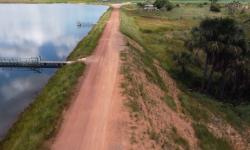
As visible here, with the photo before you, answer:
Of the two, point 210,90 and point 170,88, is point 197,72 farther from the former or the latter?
point 170,88

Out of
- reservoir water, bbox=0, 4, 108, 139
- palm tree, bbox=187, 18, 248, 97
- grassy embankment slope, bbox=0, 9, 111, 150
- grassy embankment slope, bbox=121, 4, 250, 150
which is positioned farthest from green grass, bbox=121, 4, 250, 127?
reservoir water, bbox=0, 4, 108, 139

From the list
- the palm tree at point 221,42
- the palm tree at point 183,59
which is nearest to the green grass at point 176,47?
the palm tree at point 183,59

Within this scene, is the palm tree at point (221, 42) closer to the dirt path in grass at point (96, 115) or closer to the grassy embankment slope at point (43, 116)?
the dirt path in grass at point (96, 115)

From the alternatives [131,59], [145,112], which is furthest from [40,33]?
[145,112]

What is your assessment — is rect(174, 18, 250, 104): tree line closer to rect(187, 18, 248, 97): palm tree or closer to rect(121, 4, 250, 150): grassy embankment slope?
rect(187, 18, 248, 97): palm tree

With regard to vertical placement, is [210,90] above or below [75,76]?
below

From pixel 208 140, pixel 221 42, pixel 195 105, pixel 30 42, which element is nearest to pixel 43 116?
pixel 208 140
